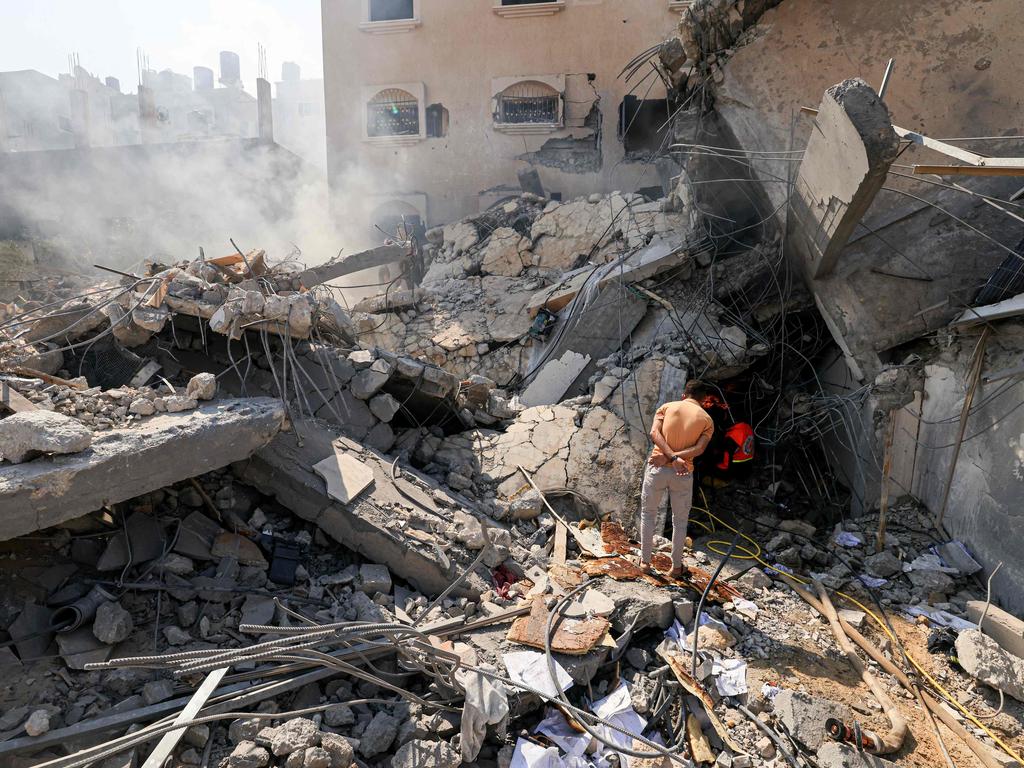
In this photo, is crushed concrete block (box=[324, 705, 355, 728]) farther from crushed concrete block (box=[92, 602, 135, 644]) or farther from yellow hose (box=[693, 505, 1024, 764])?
yellow hose (box=[693, 505, 1024, 764])

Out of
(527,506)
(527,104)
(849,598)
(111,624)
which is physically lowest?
(849,598)

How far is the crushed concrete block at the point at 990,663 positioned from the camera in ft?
13.9

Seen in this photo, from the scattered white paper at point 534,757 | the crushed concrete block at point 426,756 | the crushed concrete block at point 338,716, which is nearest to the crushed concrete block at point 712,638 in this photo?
the scattered white paper at point 534,757

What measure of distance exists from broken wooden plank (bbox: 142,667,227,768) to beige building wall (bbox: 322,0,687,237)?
1603 cm

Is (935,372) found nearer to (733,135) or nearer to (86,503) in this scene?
(733,135)

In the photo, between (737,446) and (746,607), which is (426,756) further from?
(737,446)

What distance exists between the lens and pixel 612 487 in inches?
256

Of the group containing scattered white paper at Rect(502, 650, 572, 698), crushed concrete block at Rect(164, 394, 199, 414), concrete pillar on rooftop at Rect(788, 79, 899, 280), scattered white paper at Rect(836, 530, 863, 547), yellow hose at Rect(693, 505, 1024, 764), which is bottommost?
yellow hose at Rect(693, 505, 1024, 764)

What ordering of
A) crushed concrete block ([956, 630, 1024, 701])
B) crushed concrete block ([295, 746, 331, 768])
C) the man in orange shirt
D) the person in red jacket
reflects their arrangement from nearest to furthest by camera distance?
crushed concrete block ([295, 746, 331, 768])
crushed concrete block ([956, 630, 1024, 701])
the man in orange shirt
the person in red jacket

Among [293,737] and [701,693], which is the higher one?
[293,737]

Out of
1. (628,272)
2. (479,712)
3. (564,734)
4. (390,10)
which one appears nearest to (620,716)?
(564,734)

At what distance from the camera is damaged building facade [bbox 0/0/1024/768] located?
372 centimetres

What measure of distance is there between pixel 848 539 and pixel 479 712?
4.36m

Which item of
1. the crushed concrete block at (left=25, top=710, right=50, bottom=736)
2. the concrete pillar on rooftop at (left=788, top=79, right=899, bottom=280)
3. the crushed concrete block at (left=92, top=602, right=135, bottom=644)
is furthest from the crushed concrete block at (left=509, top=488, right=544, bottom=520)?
the concrete pillar on rooftop at (left=788, top=79, right=899, bottom=280)
